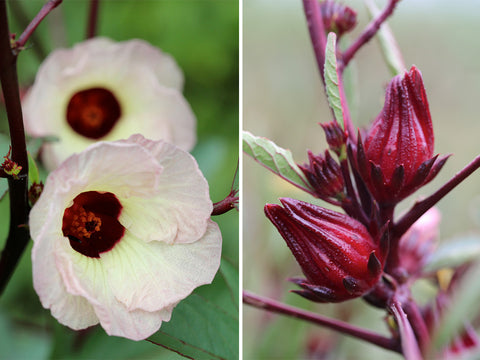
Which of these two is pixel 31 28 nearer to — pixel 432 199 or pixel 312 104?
pixel 432 199

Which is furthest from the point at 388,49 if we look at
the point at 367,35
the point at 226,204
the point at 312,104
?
the point at 312,104

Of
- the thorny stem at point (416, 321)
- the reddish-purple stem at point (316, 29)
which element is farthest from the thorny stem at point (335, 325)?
the reddish-purple stem at point (316, 29)

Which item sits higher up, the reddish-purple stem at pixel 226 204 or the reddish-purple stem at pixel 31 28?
the reddish-purple stem at pixel 31 28

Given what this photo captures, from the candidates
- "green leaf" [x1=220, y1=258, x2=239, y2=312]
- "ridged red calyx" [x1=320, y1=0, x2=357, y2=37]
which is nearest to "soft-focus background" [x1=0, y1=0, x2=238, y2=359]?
"green leaf" [x1=220, y1=258, x2=239, y2=312]

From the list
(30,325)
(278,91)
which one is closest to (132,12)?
(278,91)

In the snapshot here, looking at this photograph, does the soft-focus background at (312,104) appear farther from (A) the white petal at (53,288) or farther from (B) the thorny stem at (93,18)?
(A) the white petal at (53,288)

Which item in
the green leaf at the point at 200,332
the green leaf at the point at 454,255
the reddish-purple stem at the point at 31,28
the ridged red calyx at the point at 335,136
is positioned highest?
the reddish-purple stem at the point at 31,28
